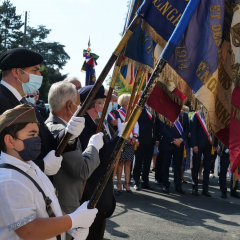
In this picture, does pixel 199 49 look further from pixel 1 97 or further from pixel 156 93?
pixel 1 97

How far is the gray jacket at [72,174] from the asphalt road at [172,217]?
192cm

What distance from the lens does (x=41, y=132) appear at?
2477 millimetres

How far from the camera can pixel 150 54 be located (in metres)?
3.06

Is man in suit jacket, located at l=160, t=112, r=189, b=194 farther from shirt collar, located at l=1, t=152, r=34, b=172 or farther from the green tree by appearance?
the green tree

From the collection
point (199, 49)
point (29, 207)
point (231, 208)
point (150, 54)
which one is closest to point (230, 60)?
point (199, 49)

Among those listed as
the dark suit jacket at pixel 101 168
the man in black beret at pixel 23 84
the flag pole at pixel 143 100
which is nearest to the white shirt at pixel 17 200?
the flag pole at pixel 143 100

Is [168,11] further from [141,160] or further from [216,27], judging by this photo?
[141,160]

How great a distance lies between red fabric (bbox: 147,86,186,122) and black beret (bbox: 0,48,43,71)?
46.0 inches

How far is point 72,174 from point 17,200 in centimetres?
102

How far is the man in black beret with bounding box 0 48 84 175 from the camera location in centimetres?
239

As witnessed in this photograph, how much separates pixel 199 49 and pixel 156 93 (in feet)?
2.36

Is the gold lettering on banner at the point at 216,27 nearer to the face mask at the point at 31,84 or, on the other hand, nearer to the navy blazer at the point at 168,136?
the face mask at the point at 31,84

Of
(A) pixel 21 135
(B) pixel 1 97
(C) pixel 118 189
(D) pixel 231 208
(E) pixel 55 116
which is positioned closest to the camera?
(A) pixel 21 135

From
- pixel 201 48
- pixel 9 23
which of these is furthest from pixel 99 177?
pixel 9 23
